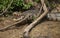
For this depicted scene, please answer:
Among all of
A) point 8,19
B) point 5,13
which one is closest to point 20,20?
point 8,19

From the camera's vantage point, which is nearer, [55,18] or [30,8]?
[55,18]

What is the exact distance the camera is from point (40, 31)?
624cm

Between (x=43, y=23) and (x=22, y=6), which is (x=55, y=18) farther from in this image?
(x=22, y=6)

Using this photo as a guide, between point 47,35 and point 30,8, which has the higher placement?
point 30,8

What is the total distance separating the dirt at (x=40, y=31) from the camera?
5.90 metres

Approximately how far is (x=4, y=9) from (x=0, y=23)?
1021 millimetres

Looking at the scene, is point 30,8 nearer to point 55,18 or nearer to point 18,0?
point 18,0

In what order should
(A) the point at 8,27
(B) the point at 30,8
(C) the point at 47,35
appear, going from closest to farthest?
(C) the point at 47,35, (A) the point at 8,27, (B) the point at 30,8

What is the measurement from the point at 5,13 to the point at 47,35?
2.61 meters

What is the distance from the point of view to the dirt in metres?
5.90

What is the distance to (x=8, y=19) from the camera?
23.6ft

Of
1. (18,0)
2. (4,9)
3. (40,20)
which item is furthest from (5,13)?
(40,20)

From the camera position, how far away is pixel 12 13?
25.4 feet

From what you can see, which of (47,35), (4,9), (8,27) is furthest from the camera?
(4,9)
